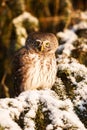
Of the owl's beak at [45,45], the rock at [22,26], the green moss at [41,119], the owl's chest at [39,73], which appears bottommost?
the green moss at [41,119]

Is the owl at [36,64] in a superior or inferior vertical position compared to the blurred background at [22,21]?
inferior

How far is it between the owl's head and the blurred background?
98cm

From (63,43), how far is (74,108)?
8.59 ft

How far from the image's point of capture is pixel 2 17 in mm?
7574

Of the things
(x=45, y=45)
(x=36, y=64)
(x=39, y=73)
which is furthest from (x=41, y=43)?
(x=39, y=73)

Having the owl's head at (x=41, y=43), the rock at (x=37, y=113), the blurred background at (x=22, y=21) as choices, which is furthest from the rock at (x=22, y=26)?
the rock at (x=37, y=113)

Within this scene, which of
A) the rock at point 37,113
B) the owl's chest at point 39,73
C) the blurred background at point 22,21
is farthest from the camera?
the blurred background at point 22,21

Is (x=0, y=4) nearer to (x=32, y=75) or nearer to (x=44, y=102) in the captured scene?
(x=32, y=75)

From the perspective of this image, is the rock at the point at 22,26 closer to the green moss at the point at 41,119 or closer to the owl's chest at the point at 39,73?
the owl's chest at the point at 39,73

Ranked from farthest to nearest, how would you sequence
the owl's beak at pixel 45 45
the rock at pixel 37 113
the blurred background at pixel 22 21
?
1. the blurred background at pixel 22 21
2. the owl's beak at pixel 45 45
3. the rock at pixel 37 113

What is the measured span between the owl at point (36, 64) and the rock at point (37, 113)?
3.11 ft

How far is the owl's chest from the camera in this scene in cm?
562

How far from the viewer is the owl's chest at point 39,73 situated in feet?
18.4

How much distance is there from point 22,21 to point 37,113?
351cm
